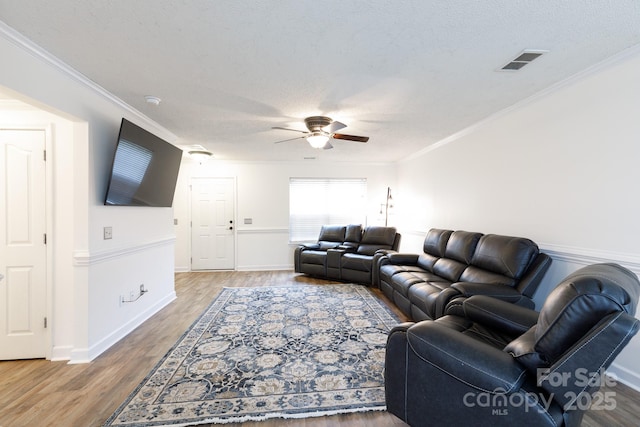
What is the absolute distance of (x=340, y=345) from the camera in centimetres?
254

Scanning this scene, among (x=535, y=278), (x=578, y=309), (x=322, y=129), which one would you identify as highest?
(x=322, y=129)

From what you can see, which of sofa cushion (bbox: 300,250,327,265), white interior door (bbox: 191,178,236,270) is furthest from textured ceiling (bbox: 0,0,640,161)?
white interior door (bbox: 191,178,236,270)

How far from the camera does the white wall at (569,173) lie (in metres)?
1.93

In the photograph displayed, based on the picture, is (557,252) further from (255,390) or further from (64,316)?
(64,316)

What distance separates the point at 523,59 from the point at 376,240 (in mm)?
3659

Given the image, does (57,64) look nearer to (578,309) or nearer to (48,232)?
(48,232)

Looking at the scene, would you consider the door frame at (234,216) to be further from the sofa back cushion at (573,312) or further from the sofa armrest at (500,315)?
the sofa back cushion at (573,312)

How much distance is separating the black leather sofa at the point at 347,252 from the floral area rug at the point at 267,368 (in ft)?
3.68

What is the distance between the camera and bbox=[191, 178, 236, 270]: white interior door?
5.79 m

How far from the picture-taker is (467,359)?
1188mm

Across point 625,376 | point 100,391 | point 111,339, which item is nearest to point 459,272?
point 625,376

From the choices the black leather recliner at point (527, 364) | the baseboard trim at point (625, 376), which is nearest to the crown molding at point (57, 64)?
the black leather recliner at point (527, 364)

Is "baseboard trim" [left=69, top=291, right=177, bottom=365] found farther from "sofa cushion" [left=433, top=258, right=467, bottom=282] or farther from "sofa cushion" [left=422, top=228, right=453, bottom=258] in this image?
"sofa cushion" [left=422, top=228, right=453, bottom=258]

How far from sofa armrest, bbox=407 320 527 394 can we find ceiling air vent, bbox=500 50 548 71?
202 cm
